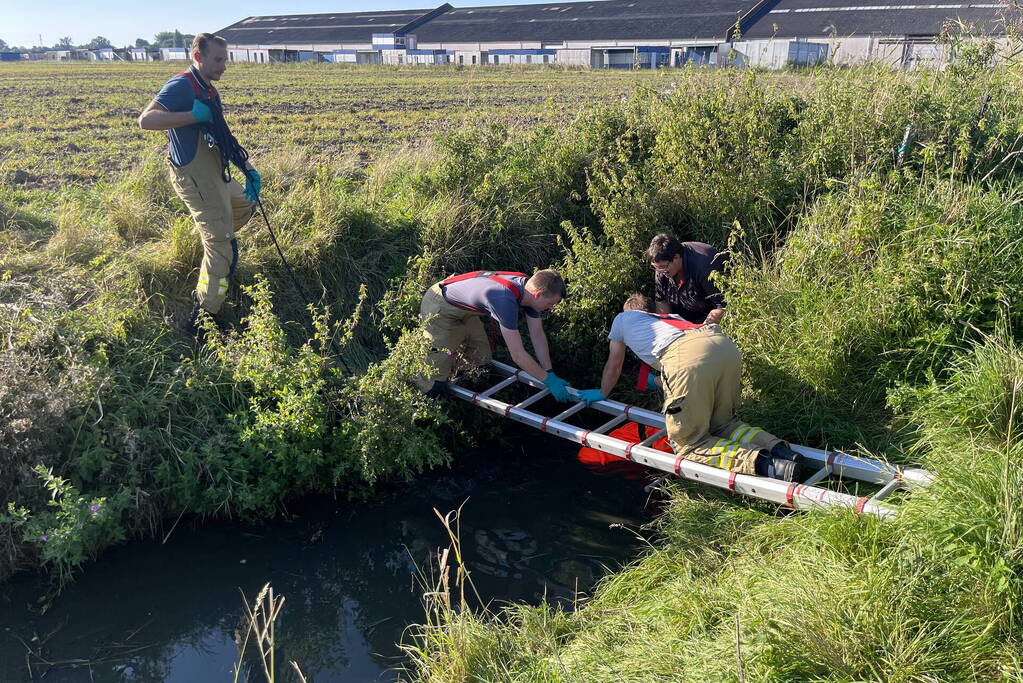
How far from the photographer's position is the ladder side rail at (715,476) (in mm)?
4262

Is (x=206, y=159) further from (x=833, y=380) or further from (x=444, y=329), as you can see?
(x=833, y=380)

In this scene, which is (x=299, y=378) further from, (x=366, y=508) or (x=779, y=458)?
(x=779, y=458)

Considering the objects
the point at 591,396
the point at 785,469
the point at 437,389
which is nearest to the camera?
the point at 785,469

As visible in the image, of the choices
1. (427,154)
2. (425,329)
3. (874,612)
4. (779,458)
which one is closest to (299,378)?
(425,329)

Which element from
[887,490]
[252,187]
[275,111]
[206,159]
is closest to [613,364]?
[887,490]

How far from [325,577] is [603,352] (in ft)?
10.7

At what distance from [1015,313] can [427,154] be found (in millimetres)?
6624

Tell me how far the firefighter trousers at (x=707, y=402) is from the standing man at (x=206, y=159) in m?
3.87

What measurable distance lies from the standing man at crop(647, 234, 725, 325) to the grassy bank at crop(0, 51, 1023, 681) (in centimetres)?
36

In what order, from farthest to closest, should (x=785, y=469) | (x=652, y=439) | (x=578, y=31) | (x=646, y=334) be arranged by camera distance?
(x=578, y=31), (x=652, y=439), (x=646, y=334), (x=785, y=469)

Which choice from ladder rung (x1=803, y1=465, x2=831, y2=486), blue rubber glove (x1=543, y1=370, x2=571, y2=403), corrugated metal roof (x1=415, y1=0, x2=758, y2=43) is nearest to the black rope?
blue rubber glove (x1=543, y1=370, x2=571, y2=403)

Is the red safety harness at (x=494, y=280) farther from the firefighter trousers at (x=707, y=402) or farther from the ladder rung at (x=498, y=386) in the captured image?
the firefighter trousers at (x=707, y=402)

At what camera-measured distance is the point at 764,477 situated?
4.74 m

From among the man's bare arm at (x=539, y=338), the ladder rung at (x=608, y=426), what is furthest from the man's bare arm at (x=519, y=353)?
the ladder rung at (x=608, y=426)
